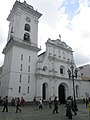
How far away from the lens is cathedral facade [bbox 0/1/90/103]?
89.0 feet

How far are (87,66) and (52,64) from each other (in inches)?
995

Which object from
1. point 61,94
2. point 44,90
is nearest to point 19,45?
point 44,90

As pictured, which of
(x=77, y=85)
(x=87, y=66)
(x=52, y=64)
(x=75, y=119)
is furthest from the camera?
(x=87, y=66)

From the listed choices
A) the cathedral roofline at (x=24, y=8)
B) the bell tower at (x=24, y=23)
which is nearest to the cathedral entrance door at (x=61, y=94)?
the bell tower at (x=24, y=23)

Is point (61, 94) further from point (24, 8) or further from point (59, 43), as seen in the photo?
point (24, 8)

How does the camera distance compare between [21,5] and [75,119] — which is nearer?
[75,119]

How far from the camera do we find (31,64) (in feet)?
98.0

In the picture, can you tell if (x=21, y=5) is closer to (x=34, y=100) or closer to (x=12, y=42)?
(x=12, y=42)

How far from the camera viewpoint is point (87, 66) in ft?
176

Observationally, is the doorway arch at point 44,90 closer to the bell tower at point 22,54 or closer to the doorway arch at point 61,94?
the bell tower at point 22,54

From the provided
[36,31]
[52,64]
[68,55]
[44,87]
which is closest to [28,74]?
[44,87]

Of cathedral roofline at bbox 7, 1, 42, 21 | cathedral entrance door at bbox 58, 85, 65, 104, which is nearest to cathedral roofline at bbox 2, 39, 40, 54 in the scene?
cathedral roofline at bbox 7, 1, 42, 21

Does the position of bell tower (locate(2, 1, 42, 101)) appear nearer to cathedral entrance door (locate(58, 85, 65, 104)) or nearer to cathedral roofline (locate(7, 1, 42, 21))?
cathedral roofline (locate(7, 1, 42, 21))

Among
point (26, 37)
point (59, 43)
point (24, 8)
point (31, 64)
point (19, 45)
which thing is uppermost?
point (24, 8)
